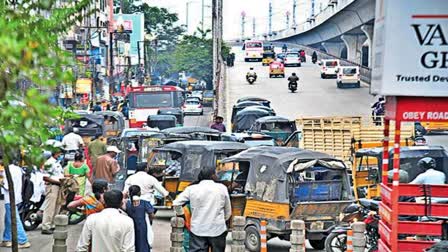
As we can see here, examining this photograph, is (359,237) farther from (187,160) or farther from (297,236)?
(187,160)

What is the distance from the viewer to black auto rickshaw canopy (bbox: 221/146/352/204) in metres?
16.6

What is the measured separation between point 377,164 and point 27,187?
6673 millimetres

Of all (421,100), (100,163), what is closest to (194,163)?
(100,163)

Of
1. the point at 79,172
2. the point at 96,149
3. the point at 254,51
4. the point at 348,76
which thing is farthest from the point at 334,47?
the point at 79,172

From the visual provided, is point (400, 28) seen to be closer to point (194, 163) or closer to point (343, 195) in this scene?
point (343, 195)

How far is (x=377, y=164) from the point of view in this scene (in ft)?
64.4

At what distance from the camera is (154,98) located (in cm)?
4766

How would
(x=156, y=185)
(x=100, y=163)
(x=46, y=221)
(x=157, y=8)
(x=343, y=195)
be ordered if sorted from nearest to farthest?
(x=156, y=185) → (x=343, y=195) → (x=46, y=221) → (x=100, y=163) → (x=157, y=8)

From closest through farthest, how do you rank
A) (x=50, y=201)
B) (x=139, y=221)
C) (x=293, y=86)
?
1. (x=139, y=221)
2. (x=50, y=201)
3. (x=293, y=86)

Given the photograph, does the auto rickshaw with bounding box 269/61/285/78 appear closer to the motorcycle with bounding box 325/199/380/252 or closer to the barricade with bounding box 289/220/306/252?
the motorcycle with bounding box 325/199/380/252

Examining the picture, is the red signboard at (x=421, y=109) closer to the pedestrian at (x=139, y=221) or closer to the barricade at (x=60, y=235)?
the pedestrian at (x=139, y=221)

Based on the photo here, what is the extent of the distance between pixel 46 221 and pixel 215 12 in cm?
4699

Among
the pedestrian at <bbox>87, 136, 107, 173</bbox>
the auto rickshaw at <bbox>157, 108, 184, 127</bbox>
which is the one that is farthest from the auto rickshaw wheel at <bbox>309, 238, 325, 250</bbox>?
the auto rickshaw at <bbox>157, 108, 184, 127</bbox>

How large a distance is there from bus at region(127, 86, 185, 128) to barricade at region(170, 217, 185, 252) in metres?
31.9
